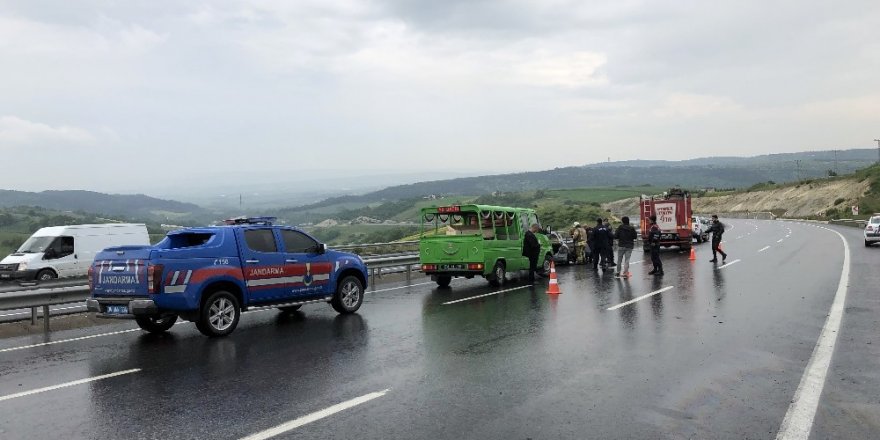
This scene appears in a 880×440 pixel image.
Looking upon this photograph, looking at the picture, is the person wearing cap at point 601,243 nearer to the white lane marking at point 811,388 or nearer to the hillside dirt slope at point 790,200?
the white lane marking at point 811,388

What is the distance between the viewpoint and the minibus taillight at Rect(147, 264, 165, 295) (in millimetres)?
9961

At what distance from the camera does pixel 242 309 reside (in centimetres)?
1116

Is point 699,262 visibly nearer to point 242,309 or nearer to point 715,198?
point 242,309

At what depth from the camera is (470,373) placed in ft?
25.2

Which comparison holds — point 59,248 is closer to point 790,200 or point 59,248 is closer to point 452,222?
point 452,222

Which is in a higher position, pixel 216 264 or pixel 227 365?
pixel 216 264

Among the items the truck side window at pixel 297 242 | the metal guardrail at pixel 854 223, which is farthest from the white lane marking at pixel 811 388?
the metal guardrail at pixel 854 223

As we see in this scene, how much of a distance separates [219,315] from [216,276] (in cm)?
65

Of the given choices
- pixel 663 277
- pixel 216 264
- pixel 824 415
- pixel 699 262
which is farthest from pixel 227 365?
pixel 699 262

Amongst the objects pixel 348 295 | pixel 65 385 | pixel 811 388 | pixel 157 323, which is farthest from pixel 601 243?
pixel 65 385

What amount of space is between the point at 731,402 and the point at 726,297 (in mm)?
8485

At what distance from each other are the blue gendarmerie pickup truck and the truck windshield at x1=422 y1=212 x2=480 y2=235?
541 centimetres

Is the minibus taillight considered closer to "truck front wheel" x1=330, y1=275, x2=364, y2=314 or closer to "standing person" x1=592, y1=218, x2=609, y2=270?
"truck front wheel" x1=330, y1=275, x2=364, y2=314

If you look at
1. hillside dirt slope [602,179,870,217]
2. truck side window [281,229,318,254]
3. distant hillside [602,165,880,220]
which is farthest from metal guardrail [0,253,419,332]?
hillside dirt slope [602,179,870,217]
